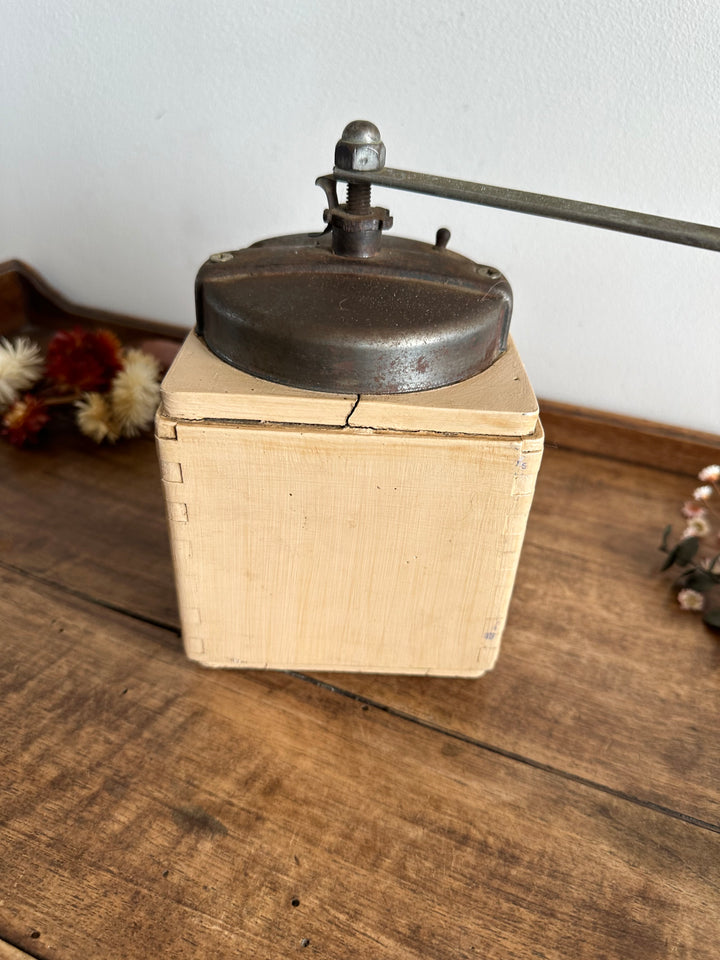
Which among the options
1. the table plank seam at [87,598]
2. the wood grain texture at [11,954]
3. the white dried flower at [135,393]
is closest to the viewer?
the wood grain texture at [11,954]

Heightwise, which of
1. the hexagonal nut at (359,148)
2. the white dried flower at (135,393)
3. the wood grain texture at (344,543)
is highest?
the hexagonal nut at (359,148)

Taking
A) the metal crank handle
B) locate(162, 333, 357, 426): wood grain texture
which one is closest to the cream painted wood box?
locate(162, 333, 357, 426): wood grain texture

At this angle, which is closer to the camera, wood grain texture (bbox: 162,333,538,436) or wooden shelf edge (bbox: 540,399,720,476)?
wood grain texture (bbox: 162,333,538,436)

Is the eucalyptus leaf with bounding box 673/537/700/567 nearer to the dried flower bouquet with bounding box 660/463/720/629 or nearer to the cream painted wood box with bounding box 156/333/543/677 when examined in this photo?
the dried flower bouquet with bounding box 660/463/720/629

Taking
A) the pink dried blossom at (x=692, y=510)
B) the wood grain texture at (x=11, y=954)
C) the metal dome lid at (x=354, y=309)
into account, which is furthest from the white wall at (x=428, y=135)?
the wood grain texture at (x=11, y=954)

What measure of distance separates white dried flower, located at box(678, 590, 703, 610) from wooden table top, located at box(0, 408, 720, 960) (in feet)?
0.05

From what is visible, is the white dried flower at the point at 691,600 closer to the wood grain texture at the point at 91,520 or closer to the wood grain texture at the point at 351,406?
the wood grain texture at the point at 351,406

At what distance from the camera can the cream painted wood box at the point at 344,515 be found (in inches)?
22.1

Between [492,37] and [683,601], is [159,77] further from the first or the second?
[683,601]

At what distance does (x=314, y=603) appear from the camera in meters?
0.65

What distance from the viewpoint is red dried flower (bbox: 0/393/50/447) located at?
3.21 feet

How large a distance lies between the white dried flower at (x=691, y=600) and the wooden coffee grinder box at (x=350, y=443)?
247 millimetres

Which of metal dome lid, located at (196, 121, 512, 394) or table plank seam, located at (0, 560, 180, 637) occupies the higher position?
metal dome lid, located at (196, 121, 512, 394)

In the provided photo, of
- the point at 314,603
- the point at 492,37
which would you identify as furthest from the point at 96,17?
the point at 314,603
